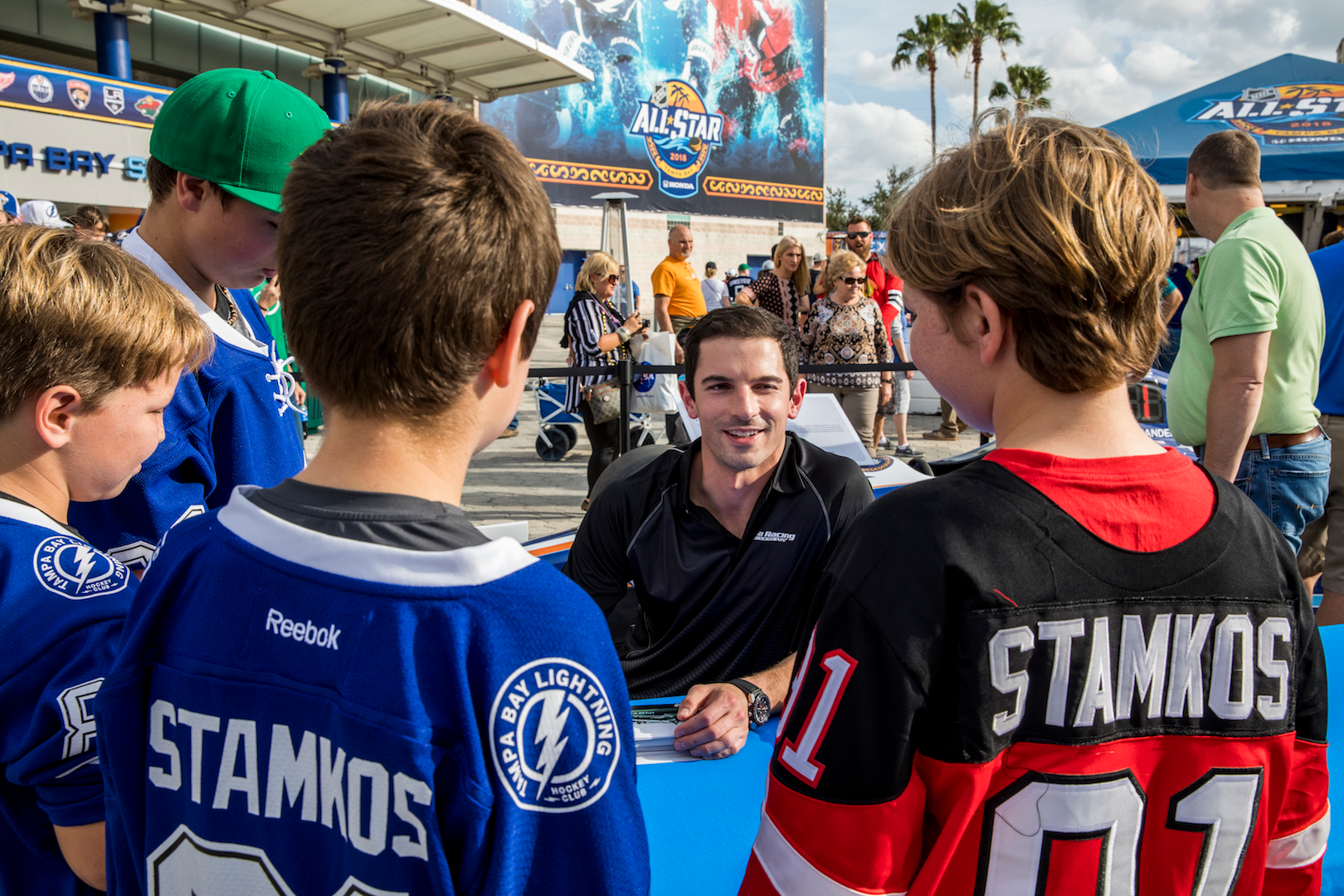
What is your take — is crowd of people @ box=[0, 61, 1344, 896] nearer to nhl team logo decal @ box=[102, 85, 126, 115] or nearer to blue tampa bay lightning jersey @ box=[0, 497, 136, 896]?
blue tampa bay lightning jersey @ box=[0, 497, 136, 896]

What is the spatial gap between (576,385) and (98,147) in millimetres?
10659

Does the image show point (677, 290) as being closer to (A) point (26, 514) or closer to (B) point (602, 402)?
(B) point (602, 402)

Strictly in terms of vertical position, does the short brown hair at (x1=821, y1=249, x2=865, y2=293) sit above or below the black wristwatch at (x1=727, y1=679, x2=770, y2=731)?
above

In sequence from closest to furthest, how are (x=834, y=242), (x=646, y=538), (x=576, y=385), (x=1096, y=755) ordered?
(x=1096, y=755) < (x=646, y=538) < (x=576, y=385) < (x=834, y=242)

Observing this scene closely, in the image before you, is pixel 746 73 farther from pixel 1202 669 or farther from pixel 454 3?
pixel 1202 669

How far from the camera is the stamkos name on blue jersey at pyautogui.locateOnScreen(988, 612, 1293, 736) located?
3.01ft

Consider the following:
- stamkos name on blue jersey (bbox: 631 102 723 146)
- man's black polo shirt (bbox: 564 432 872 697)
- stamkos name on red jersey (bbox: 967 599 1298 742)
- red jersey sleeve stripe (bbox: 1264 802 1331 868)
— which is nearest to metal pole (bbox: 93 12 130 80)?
man's black polo shirt (bbox: 564 432 872 697)

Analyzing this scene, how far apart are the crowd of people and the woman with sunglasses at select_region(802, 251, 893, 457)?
225 inches

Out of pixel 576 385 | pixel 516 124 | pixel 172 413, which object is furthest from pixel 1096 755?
pixel 516 124

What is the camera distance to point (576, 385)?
646 centimetres

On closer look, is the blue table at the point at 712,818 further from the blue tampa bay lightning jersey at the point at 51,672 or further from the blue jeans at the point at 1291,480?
the blue jeans at the point at 1291,480

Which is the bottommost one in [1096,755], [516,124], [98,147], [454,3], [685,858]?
[685,858]

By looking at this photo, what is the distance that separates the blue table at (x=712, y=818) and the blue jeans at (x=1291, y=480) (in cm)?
160

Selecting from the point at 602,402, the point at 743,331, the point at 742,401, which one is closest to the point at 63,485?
the point at 742,401
